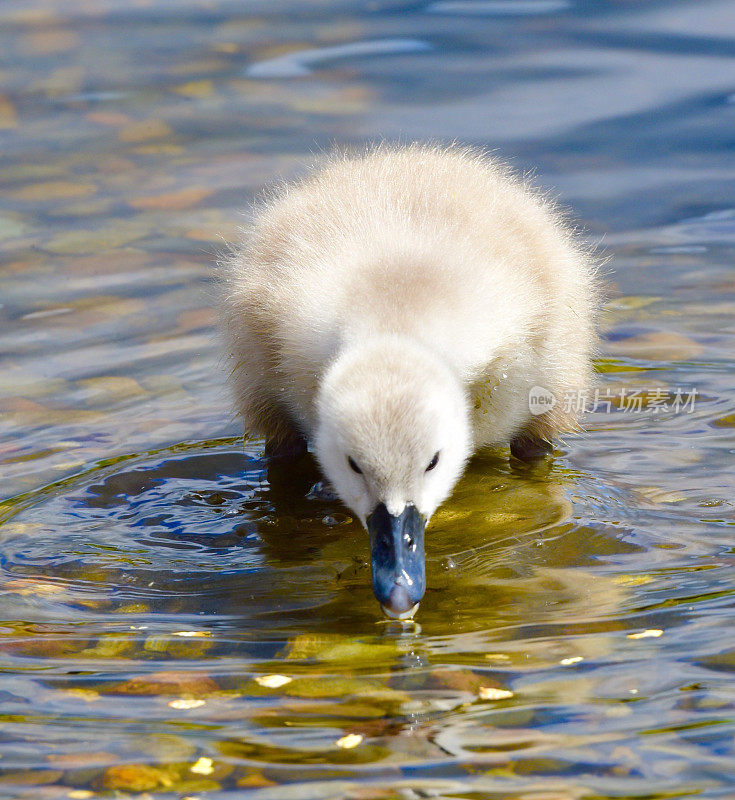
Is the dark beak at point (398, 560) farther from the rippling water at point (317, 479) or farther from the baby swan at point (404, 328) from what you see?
the rippling water at point (317, 479)

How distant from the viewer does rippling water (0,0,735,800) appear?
10.6ft

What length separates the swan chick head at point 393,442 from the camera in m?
3.62

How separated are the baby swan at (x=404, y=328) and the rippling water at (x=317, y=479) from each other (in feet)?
1.11

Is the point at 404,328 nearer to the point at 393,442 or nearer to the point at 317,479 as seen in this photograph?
the point at 393,442

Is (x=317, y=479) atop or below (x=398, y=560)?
below

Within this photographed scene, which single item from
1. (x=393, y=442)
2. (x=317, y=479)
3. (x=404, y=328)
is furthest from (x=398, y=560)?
(x=317, y=479)

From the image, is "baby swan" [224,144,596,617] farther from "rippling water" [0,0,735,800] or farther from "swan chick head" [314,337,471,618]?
"rippling water" [0,0,735,800]

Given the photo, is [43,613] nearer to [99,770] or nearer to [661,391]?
[99,770]

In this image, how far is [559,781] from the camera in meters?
3.02

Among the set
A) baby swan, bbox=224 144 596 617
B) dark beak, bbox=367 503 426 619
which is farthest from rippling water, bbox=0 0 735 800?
baby swan, bbox=224 144 596 617

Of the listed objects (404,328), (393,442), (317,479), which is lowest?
(317,479)

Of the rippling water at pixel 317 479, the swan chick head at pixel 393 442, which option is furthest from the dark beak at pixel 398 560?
the rippling water at pixel 317 479

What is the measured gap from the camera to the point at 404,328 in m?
3.91

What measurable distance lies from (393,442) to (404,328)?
0.44 m
